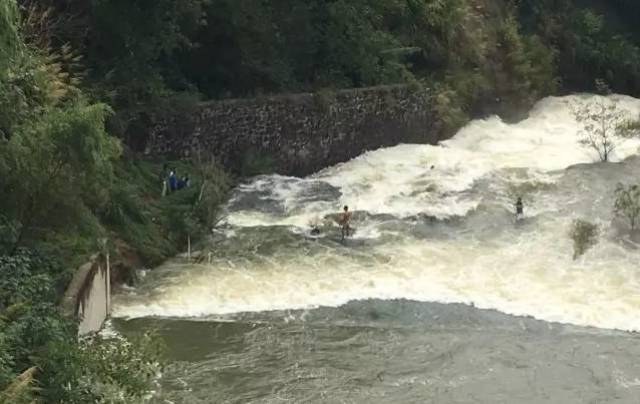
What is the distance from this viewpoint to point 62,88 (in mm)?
16297

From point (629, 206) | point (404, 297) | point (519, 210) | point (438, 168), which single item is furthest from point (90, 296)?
point (438, 168)

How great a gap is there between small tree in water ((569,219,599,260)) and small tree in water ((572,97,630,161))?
7.67 m

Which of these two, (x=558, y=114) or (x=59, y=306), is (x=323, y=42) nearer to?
(x=558, y=114)

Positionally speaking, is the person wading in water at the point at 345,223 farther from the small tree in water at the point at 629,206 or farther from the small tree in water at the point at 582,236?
the small tree in water at the point at 629,206

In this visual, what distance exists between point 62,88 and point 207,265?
447cm

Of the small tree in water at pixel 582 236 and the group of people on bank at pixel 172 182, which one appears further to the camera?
the group of people on bank at pixel 172 182

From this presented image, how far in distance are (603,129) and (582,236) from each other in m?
9.71

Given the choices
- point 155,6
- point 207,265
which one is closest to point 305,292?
point 207,265

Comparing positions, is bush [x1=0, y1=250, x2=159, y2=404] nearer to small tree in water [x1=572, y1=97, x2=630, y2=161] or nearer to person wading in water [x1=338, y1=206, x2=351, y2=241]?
person wading in water [x1=338, y1=206, x2=351, y2=241]

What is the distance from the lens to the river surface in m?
13.2

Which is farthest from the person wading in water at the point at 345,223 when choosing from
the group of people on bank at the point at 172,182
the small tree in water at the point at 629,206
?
the small tree in water at the point at 629,206

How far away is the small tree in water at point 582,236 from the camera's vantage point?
1869 cm

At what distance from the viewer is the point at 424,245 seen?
19.3 metres

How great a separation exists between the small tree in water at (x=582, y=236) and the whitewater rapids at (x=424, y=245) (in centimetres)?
16
